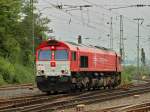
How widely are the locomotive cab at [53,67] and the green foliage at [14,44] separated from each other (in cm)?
1684

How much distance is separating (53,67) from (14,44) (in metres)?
26.3

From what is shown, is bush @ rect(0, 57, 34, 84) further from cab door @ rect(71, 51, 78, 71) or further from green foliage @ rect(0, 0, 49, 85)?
cab door @ rect(71, 51, 78, 71)

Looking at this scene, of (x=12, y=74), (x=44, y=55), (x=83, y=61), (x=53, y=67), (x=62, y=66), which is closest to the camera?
(x=62, y=66)

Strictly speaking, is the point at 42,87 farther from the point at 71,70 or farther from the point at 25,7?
the point at 25,7

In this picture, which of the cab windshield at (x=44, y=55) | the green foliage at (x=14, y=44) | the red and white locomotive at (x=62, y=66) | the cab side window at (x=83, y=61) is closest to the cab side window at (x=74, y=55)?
the red and white locomotive at (x=62, y=66)

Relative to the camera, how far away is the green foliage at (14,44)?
5290 centimetres

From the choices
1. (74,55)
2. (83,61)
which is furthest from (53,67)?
(83,61)

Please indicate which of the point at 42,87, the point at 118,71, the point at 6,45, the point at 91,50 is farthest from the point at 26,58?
Answer: the point at 42,87

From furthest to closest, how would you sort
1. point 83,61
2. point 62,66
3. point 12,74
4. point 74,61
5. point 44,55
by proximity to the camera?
point 12,74 < point 83,61 < point 44,55 < point 74,61 < point 62,66

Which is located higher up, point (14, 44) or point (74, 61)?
point (14, 44)

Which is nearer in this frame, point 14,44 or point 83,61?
point 83,61

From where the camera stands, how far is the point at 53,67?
32.3m

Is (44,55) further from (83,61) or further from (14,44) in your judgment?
(14,44)

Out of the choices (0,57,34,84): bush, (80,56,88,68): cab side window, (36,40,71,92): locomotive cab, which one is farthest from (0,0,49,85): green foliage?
(36,40,71,92): locomotive cab
